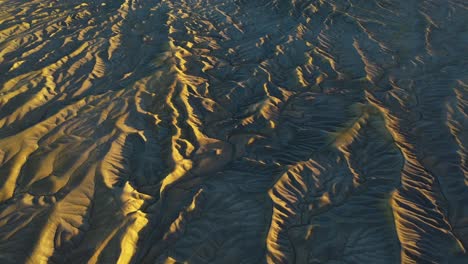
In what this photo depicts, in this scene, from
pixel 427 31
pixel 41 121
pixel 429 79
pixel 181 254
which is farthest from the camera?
pixel 427 31

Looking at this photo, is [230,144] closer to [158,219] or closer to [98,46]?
[158,219]

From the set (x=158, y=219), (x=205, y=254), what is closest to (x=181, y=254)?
(x=205, y=254)

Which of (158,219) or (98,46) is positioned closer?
(158,219)

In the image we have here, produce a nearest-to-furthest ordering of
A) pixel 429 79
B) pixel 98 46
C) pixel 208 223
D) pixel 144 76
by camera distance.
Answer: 1. pixel 208 223
2. pixel 429 79
3. pixel 144 76
4. pixel 98 46

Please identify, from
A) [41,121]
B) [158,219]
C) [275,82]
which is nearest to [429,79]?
[275,82]

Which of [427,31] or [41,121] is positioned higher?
[427,31]

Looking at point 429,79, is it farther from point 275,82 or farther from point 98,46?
point 98,46
